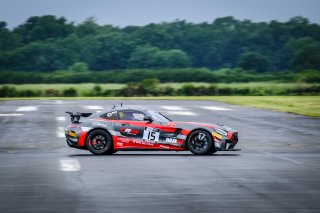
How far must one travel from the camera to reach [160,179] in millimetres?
14672

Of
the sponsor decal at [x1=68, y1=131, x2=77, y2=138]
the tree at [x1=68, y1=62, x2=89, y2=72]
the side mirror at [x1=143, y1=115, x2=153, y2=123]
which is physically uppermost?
the tree at [x1=68, y1=62, x2=89, y2=72]

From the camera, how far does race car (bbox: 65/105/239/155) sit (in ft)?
64.4

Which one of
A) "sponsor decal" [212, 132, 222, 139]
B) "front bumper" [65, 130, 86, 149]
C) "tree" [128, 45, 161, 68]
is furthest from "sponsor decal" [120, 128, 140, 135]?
"tree" [128, 45, 161, 68]

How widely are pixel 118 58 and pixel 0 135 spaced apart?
15557cm

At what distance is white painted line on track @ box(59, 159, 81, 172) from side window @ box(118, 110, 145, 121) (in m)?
2.04

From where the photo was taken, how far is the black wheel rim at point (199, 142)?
64.5 feet

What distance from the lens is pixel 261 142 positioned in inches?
973

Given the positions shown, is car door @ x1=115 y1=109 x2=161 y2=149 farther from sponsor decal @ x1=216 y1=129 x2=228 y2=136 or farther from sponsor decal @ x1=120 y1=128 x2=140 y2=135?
sponsor decal @ x1=216 y1=129 x2=228 y2=136

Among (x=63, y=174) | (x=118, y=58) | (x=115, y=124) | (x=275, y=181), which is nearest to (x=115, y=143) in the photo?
(x=115, y=124)

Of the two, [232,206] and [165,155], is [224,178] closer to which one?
[232,206]

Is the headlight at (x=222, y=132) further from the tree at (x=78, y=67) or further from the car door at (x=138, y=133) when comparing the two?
the tree at (x=78, y=67)

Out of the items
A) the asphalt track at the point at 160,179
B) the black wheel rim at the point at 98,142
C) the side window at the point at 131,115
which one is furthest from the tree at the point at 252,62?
the black wheel rim at the point at 98,142

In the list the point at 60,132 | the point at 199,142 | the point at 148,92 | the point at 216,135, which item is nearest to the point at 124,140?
the point at 199,142

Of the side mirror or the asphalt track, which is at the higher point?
the side mirror
